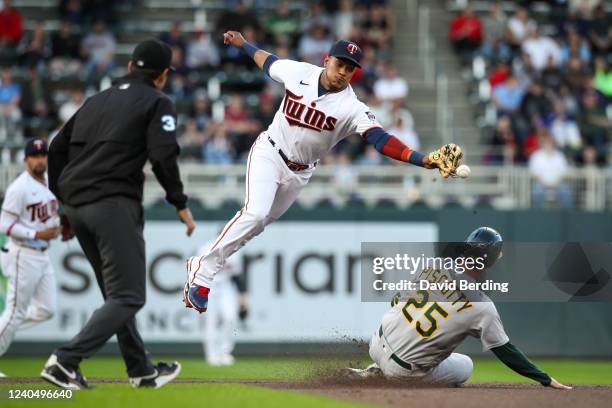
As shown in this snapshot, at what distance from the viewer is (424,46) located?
75.8 ft

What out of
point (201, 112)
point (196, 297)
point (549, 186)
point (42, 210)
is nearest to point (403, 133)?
point (549, 186)

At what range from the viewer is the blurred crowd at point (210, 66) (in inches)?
770

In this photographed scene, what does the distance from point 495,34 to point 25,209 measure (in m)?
12.8

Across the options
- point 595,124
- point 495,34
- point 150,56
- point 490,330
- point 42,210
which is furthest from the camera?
point 495,34

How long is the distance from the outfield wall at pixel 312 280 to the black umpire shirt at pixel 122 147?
27.7 ft

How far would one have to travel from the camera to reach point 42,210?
12914 mm

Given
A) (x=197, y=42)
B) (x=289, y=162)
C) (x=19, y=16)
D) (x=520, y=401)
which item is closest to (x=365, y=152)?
(x=197, y=42)

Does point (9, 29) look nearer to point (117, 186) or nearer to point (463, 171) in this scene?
point (117, 186)

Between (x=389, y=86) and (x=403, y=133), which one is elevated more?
(x=389, y=86)

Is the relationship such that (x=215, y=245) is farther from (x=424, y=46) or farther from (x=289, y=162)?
(x=424, y=46)

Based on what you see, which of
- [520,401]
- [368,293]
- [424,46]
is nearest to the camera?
[520,401]

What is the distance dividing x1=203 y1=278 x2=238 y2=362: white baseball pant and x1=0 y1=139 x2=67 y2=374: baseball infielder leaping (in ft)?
11.7

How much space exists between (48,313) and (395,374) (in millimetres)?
4981

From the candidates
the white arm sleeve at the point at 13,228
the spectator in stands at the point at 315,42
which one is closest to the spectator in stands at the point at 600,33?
the spectator in stands at the point at 315,42
